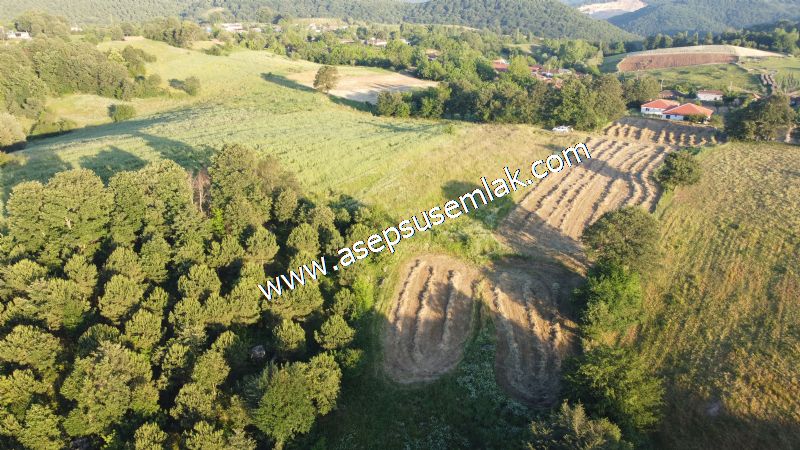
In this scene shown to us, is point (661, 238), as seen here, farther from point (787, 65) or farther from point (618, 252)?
point (787, 65)

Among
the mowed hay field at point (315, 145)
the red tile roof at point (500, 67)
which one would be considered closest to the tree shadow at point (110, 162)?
the mowed hay field at point (315, 145)

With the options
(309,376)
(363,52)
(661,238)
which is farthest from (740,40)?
(309,376)

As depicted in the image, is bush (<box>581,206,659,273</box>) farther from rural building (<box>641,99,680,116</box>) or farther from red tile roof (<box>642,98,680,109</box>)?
red tile roof (<box>642,98,680,109</box>)

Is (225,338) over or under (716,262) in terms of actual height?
over

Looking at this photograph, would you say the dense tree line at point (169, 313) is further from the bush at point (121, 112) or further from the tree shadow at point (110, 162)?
the bush at point (121, 112)

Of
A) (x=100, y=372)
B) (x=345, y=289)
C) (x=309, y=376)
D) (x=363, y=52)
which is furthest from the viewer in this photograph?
(x=363, y=52)

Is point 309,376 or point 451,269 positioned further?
point 451,269

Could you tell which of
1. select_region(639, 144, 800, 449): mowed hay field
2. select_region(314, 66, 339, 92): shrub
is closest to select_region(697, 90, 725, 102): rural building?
select_region(639, 144, 800, 449): mowed hay field
